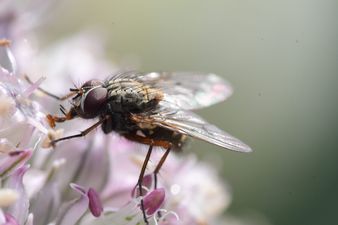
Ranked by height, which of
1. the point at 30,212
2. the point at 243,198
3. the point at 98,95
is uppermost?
the point at 98,95

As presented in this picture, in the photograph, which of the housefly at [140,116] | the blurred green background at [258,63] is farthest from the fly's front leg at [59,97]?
the blurred green background at [258,63]

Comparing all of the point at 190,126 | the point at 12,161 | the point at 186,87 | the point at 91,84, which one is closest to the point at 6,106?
the point at 12,161

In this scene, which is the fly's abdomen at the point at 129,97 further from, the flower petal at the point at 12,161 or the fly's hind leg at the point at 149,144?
the flower petal at the point at 12,161

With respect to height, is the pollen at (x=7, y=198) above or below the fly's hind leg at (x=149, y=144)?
above

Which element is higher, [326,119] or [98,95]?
[98,95]

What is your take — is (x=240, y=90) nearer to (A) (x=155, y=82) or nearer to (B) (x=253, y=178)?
(B) (x=253, y=178)

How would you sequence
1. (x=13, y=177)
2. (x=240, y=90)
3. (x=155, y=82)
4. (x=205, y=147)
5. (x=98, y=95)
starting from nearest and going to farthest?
(x=13, y=177), (x=98, y=95), (x=155, y=82), (x=205, y=147), (x=240, y=90)

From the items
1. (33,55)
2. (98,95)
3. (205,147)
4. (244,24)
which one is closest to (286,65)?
(244,24)

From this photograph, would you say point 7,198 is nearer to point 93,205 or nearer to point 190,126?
point 93,205
